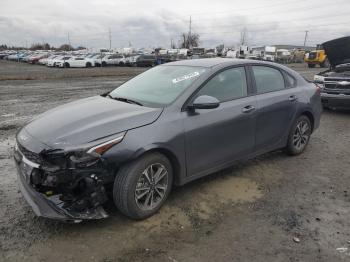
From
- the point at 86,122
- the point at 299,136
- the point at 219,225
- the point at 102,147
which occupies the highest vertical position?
the point at 86,122

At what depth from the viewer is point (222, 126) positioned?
14.6ft

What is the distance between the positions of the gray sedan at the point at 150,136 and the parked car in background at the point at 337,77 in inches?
183

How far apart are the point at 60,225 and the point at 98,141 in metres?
0.98

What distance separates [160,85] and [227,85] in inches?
34.4

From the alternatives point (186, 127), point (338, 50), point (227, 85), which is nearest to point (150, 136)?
point (186, 127)

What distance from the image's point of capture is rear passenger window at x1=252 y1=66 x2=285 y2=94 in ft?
17.0

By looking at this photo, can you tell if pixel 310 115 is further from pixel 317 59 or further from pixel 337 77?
pixel 317 59

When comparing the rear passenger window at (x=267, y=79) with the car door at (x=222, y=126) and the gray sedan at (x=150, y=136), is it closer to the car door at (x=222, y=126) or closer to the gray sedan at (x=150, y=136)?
the gray sedan at (x=150, y=136)

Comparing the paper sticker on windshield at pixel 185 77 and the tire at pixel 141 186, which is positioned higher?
the paper sticker on windshield at pixel 185 77

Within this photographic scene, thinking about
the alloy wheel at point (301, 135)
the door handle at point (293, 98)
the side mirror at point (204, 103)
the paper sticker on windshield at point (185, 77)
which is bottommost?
the alloy wheel at point (301, 135)

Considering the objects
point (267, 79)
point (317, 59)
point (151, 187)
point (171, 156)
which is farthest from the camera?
point (317, 59)

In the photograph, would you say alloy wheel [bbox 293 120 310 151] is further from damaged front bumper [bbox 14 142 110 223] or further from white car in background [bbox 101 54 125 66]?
white car in background [bbox 101 54 125 66]

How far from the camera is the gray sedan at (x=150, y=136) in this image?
341cm

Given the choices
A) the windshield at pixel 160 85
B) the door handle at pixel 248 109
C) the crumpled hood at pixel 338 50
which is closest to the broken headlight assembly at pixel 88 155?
the windshield at pixel 160 85
